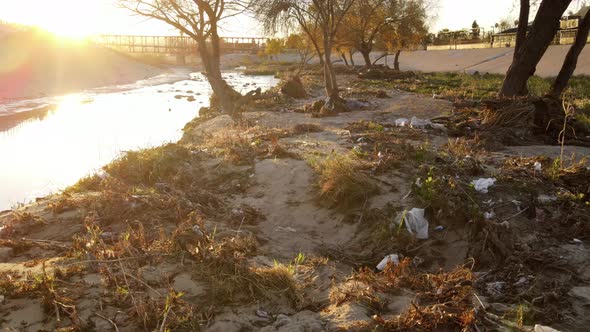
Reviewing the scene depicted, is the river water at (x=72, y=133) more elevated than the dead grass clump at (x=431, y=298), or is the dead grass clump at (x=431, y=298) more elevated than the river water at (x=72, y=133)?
the river water at (x=72, y=133)

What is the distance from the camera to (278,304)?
3672 mm

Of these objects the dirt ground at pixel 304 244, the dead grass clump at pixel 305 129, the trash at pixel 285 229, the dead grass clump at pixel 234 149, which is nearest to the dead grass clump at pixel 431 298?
the dirt ground at pixel 304 244

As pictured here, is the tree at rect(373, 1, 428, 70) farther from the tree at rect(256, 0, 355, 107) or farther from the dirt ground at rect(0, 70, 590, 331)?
the dirt ground at rect(0, 70, 590, 331)

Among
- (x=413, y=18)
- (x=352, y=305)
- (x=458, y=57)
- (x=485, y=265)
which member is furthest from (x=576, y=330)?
(x=458, y=57)

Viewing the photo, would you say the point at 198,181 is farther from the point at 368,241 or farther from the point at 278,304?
the point at 278,304

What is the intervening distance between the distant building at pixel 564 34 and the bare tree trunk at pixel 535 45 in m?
16.8

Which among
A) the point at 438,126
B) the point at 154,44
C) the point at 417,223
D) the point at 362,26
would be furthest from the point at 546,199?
the point at 154,44

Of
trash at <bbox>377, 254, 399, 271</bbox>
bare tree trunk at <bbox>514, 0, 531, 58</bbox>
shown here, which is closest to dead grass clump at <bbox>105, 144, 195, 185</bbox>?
trash at <bbox>377, 254, 399, 271</bbox>

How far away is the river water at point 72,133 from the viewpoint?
31.6 feet

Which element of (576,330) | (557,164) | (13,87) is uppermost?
(13,87)

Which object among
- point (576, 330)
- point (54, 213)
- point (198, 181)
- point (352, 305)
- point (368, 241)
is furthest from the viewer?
point (198, 181)

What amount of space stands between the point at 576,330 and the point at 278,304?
221 centimetres

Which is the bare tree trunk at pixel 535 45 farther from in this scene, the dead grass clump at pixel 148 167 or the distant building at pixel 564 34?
the distant building at pixel 564 34

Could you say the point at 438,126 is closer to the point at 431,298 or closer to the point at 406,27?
the point at 431,298
